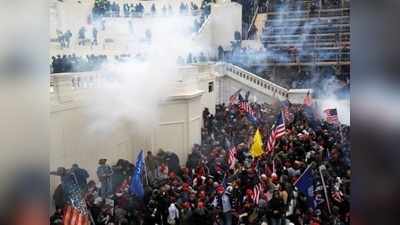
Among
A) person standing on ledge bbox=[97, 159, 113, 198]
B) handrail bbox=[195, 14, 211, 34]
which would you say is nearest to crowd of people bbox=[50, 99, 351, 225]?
person standing on ledge bbox=[97, 159, 113, 198]

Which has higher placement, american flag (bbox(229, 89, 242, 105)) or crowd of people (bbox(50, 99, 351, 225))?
american flag (bbox(229, 89, 242, 105))

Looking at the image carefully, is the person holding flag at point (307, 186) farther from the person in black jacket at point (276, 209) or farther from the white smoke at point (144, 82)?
the white smoke at point (144, 82)

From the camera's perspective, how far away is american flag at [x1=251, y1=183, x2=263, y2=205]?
439cm

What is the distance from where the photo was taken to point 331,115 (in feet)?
15.7

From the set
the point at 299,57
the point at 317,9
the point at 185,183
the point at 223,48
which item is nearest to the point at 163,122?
the point at 185,183

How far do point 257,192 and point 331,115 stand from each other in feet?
3.22

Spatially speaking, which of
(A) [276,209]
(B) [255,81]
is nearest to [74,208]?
(A) [276,209]

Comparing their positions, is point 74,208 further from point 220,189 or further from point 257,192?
point 257,192

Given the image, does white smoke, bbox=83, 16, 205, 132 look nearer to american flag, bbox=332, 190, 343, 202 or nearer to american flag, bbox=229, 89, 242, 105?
american flag, bbox=229, 89, 242, 105

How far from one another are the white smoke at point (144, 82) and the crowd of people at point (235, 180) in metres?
0.37

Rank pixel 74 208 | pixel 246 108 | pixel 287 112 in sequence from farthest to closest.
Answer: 1. pixel 246 108
2. pixel 287 112
3. pixel 74 208

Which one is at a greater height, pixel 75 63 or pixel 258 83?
pixel 75 63

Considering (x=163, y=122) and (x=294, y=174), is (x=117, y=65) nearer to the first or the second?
(x=163, y=122)

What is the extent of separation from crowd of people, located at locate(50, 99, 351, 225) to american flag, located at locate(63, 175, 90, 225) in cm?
6
